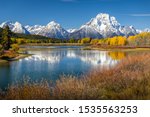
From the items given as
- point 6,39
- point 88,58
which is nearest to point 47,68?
point 88,58

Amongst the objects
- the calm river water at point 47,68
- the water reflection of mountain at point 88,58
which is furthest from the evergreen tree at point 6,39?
the calm river water at point 47,68

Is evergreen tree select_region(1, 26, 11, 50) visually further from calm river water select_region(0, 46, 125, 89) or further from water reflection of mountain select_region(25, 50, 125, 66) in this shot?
calm river water select_region(0, 46, 125, 89)

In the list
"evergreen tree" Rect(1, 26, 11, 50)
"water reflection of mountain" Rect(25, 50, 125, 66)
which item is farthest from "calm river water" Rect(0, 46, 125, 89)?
"evergreen tree" Rect(1, 26, 11, 50)

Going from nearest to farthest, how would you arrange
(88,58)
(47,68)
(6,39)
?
(47,68)
(88,58)
(6,39)

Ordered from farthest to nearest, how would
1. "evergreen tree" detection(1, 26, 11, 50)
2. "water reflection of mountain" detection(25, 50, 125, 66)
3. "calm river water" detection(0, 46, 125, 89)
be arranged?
"evergreen tree" detection(1, 26, 11, 50), "water reflection of mountain" detection(25, 50, 125, 66), "calm river water" detection(0, 46, 125, 89)

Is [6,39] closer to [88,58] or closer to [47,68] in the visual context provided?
[88,58]

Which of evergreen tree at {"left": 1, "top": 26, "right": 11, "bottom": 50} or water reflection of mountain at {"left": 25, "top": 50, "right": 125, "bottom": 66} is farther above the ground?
evergreen tree at {"left": 1, "top": 26, "right": 11, "bottom": 50}

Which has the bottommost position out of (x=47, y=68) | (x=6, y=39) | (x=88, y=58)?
(x=88, y=58)

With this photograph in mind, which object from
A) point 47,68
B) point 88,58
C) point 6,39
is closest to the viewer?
point 47,68

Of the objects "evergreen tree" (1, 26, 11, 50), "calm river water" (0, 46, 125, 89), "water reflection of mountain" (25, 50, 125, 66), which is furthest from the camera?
"evergreen tree" (1, 26, 11, 50)

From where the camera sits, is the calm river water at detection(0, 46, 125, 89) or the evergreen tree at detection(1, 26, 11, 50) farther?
the evergreen tree at detection(1, 26, 11, 50)

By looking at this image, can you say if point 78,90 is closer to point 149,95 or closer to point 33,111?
point 149,95

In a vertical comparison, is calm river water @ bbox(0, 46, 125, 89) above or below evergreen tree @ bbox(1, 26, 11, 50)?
below

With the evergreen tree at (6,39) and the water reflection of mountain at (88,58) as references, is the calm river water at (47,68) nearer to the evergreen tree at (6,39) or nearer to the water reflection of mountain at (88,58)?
the water reflection of mountain at (88,58)
